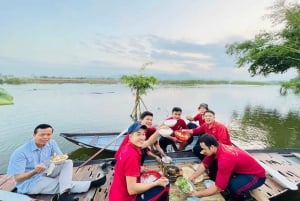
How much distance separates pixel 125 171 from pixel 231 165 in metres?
1.52

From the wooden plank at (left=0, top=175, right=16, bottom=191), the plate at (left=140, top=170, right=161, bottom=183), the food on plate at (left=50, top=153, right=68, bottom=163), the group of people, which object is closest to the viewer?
the group of people

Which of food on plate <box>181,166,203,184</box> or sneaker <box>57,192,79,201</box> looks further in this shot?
food on plate <box>181,166,203,184</box>

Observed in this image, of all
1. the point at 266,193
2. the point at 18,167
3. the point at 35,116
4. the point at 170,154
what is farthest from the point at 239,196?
the point at 35,116

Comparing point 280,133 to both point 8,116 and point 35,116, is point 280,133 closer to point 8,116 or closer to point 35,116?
point 35,116

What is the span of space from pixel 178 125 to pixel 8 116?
11570mm

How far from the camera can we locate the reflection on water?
27.9 feet

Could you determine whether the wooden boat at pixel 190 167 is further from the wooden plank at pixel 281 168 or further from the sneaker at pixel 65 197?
the sneaker at pixel 65 197

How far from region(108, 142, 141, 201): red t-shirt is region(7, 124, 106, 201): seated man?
1263mm

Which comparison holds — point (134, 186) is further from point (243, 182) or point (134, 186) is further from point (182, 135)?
point (182, 135)

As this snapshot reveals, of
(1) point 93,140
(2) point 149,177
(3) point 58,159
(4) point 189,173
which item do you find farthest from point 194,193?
(1) point 93,140

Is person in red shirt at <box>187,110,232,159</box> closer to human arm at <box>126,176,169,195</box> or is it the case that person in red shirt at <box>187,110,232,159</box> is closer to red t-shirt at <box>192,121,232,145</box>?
red t-shirt at <box>192,121,232,145</box>

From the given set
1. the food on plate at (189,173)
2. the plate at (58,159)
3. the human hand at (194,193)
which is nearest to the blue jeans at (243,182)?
the human hand at (194,193)

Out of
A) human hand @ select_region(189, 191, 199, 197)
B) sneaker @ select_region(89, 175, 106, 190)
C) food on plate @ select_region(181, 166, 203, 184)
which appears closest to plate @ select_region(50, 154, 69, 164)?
sneaker @ select_region(89, 175, 106, 190)

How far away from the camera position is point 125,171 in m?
2.00
